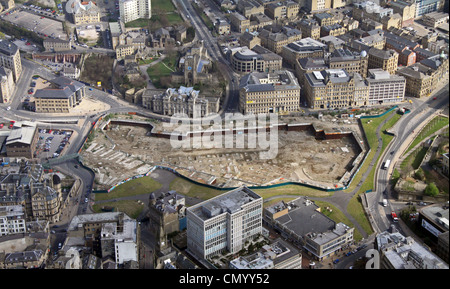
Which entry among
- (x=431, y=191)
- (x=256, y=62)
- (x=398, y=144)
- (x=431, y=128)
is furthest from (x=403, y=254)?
(x=256, y=62)

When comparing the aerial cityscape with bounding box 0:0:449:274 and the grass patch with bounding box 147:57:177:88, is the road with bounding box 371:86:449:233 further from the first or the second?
the grass patch with bounding box 147:57:177:88

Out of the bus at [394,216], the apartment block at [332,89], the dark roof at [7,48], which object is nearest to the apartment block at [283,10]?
the apartment block at [332,89]

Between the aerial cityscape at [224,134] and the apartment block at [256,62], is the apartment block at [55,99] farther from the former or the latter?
the apartment block at [256,62]

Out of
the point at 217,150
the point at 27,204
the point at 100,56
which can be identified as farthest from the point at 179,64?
the point at 27,204

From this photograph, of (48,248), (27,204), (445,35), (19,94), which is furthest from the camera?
(445,35)

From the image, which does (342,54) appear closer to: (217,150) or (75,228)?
(217,150)

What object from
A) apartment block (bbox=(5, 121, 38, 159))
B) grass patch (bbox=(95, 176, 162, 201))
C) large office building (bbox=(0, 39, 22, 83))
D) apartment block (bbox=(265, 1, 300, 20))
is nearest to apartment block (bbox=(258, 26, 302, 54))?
apartment block (bbox=(265, 1, 300, 20))
